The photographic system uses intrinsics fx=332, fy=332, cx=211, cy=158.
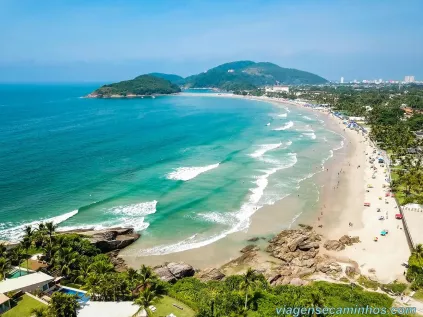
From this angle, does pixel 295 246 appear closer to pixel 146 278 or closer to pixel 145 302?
pixel 146 278

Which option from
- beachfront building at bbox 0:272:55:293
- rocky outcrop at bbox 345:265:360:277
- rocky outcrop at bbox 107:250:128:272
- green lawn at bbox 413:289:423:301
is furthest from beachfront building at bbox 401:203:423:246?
beachfront building at bbox 0:272:55:293

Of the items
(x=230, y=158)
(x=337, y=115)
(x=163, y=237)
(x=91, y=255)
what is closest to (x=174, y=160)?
(x=230, y=158)

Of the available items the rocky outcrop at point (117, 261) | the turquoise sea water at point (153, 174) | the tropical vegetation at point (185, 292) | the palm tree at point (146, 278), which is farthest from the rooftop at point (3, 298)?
the turquoise sea water at point (153, 174)

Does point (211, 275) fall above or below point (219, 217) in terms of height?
below

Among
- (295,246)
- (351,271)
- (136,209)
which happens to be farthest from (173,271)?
(351,271)

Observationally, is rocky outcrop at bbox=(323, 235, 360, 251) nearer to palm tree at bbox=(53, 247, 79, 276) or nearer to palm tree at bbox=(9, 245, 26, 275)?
palm tree at bbox=(53, 247, 79, 276)

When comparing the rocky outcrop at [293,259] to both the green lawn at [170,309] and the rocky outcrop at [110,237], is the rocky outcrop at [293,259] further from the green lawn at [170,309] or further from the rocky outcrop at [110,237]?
the rocky outcrop at [110,237]
